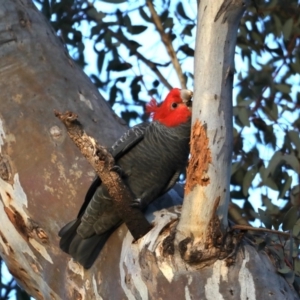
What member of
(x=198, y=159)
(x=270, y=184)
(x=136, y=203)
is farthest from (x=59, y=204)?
(x=270, y=184)

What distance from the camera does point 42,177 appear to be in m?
2.23

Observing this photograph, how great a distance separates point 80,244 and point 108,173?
1.18 ft

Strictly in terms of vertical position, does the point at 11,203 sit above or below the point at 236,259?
above

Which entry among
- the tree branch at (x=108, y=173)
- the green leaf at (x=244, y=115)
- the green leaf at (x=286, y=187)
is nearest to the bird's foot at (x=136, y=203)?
the tree branch at (x=108, y=173)

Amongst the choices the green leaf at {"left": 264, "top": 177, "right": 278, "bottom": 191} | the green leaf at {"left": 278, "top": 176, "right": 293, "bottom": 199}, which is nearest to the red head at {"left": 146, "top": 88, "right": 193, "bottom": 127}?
the green leaf at {"left": 278, "top": 176, "right": 293, "bottom": 199}

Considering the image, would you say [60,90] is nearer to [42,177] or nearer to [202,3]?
[42,177]

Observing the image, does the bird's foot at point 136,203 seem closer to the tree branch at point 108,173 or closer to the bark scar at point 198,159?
the tree branch at point 108,173

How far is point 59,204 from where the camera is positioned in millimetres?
2188

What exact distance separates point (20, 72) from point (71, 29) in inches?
43.1

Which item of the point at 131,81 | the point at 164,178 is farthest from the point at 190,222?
the point at 131,81

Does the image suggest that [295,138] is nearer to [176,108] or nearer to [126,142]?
[176,108]

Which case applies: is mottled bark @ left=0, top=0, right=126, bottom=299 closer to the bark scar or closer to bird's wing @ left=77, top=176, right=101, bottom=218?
bird's wing @ left=77, top=176, right=101, bottom=218

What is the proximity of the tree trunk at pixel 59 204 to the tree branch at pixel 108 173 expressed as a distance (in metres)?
0.04

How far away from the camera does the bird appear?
2098 millimetres
